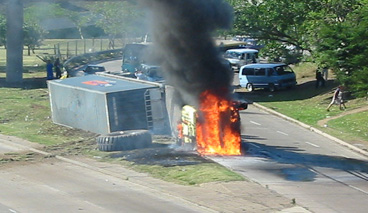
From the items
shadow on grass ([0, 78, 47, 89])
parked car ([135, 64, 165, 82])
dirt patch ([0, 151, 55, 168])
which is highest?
parked car ([135, 64, 165, 82])

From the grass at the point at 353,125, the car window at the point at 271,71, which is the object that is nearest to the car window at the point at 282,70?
the car window at the point at 271,71

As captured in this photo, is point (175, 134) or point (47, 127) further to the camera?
point (47, 127)

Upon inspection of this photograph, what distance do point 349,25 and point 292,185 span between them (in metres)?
14.5

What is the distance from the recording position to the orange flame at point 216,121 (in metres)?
23.5

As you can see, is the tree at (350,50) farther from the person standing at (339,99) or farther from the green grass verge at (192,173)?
the green grass verge at (192,173)

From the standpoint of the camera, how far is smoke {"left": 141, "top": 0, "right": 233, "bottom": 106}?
2325cm

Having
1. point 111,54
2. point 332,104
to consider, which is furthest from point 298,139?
point 111,54

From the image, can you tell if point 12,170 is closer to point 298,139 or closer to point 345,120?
point 298,139

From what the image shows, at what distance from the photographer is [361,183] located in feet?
67.1

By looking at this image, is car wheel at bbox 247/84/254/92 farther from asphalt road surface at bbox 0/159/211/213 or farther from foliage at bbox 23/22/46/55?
foliage at bbox 23/22/46/55

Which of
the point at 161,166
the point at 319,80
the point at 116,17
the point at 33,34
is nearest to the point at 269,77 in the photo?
the point at 319,80

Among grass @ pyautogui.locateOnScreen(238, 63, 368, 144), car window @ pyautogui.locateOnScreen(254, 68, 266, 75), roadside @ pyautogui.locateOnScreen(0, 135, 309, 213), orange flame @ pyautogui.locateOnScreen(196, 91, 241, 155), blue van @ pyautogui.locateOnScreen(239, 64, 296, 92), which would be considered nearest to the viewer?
roadside @ pyautogui.locateOnScreen(0, 135, 309, 213)

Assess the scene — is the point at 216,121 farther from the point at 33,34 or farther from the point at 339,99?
the point at 33,34

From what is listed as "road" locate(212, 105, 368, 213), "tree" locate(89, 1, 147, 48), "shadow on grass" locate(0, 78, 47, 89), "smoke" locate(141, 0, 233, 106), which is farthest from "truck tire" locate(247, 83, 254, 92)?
"smoke" locate(141, 0, 233, 106)
